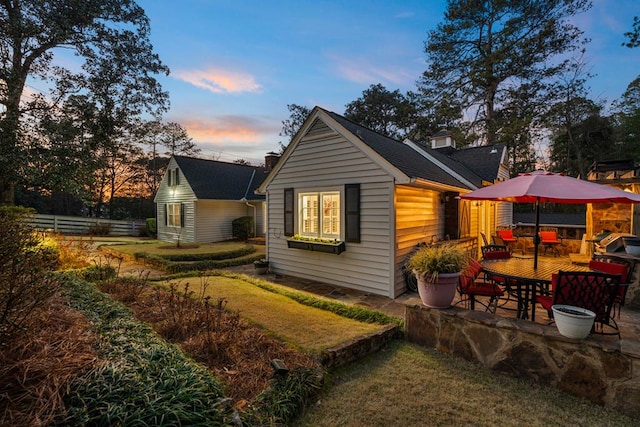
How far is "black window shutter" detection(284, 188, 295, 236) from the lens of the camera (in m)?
8.23

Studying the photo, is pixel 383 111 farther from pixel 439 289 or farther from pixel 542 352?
pixel 542 352

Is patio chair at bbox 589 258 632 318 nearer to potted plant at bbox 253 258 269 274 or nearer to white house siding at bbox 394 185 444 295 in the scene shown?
white house siding at bbox 394 185 444 295

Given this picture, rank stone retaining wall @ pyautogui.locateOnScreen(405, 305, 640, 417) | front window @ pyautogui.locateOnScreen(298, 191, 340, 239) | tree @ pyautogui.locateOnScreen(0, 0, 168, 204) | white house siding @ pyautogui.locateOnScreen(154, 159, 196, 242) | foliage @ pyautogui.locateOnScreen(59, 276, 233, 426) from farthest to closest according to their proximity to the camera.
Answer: white house siding @ pyautogui.locateOnScreen(154, 159, 196, 242)
tree @ pyautogui.locateOnScreen(0, 0, 168, 204)
front window @ pyautogui.locateOnScreen(298, 191, 340, 239)
stone retaining wall @ pyautogui.locateOnScreen(405, 305, 640, 417)
foliage @ pyautogui.locateOnScreen(59, 276, 233, 426)

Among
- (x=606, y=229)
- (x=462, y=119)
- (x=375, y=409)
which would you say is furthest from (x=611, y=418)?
(x=462, y=119)

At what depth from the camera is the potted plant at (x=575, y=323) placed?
2.94m

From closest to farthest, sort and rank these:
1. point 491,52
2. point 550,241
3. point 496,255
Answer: point 496,255, point 550,241, point 491,52

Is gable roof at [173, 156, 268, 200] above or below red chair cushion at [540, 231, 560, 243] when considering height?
above

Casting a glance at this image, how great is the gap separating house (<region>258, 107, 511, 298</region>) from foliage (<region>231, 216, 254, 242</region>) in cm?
770

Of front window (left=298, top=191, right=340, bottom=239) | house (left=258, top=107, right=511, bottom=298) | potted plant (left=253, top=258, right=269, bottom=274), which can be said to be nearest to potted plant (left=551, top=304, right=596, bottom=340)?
house (left=258, top=107, right=511, bottom=298)

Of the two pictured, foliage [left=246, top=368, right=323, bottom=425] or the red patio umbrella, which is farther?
the red patio umbrella

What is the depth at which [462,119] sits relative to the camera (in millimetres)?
20531

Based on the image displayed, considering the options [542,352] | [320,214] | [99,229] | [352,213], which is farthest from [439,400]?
[99,229]

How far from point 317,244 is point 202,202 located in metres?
10.9

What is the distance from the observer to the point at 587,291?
3.47 metres
